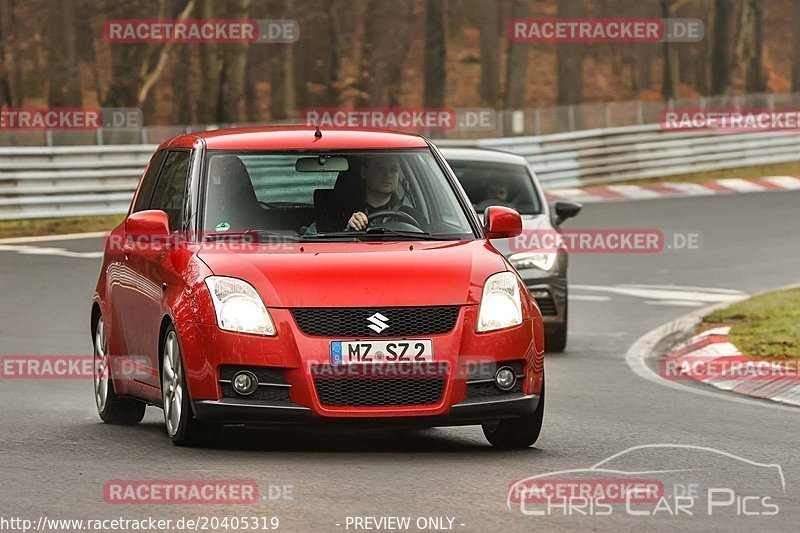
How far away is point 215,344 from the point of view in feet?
28.4

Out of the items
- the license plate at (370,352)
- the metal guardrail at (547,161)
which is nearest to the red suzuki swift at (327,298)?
the license plate at (370,352)

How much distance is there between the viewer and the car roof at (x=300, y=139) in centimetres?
983

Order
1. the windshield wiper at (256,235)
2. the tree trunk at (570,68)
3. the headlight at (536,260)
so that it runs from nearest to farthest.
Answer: the windshield wiper at (256,235), the headlight at (536,260), the tree trunk at (570,68)

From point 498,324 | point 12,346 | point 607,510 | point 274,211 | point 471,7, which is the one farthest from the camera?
point 471,7

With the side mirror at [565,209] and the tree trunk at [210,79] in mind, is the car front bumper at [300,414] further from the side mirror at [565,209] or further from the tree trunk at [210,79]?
the tree trunk at [210,79]

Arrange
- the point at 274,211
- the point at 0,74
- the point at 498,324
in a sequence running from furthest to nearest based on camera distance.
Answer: the point at 0,74 < the point at 274,211 < the point at 498,324

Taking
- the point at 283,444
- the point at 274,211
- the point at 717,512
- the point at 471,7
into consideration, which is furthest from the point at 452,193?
the point at 471,7

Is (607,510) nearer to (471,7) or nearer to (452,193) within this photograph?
(452,193)

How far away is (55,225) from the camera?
2909cm

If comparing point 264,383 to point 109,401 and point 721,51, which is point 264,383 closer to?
point 109,401

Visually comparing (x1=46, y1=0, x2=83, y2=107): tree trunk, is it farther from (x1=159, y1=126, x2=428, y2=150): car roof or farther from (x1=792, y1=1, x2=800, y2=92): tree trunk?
(x1=159, y1=126, x2=428, y2=150): car roof

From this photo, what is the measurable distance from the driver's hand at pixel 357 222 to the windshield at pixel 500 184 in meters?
6.45

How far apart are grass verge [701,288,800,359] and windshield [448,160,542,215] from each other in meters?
2.03

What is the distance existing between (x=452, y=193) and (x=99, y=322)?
2487 mm
